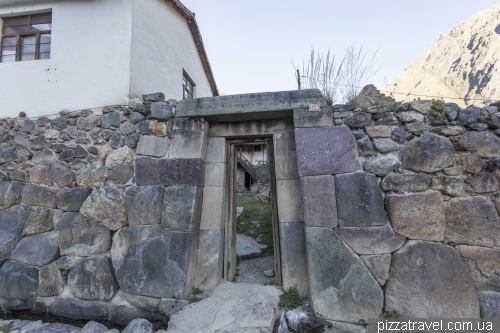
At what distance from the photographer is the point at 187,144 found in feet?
9.80

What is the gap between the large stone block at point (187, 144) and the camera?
116 inches

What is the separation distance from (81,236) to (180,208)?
1.34 m

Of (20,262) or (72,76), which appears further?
(72,76)

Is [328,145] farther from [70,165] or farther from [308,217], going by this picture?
[70,165]

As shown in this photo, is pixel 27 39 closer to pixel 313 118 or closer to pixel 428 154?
pixel 313 118

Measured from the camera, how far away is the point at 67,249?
299 cm

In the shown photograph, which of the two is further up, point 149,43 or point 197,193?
point 149,43

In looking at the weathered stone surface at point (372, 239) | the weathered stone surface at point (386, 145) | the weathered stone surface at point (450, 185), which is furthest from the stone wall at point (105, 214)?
the weathered stone surface at point (450, 185)

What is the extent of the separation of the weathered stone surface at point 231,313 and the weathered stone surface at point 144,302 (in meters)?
0.38

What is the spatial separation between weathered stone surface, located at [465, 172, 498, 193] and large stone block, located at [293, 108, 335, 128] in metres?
1.50

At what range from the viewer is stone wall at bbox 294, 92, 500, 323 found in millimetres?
2299

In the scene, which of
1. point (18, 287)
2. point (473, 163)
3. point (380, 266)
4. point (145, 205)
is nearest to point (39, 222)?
point (18, 287)

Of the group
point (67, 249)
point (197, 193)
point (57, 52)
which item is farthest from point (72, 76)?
point (197, 193)

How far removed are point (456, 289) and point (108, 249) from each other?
3.75 m
